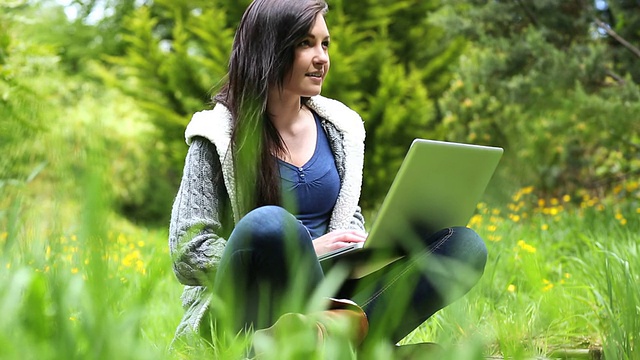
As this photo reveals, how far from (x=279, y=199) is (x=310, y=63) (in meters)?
0.35

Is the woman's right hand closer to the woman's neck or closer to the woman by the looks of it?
the woman

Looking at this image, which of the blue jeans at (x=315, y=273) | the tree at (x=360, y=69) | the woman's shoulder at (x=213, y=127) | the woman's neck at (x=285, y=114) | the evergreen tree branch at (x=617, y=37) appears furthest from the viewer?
the tree at (x=360, y=69)

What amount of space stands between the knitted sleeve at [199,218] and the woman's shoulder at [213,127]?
0.09 feet

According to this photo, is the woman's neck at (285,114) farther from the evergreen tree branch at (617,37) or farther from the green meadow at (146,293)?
the evergreen tree branch at (617,37)

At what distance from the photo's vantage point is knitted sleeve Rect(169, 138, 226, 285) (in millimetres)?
1941

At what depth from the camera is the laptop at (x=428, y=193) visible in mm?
1766

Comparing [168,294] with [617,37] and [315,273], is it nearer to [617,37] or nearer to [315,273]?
[315,273]

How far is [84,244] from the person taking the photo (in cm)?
79

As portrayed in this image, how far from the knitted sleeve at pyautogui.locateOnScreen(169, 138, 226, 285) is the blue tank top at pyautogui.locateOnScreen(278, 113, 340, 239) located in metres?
0.18

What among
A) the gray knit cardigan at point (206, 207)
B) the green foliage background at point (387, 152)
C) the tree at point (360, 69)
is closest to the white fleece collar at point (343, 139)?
the gray knit cardigan at point (206, 207)

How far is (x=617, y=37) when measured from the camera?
4.47m

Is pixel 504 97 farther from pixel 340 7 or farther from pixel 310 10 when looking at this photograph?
pixel 310 10

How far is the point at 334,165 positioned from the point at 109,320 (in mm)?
1418

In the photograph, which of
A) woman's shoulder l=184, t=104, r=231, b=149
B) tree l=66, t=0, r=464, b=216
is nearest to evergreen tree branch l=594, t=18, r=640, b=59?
tree l=66, t=0, r=464, b=216
